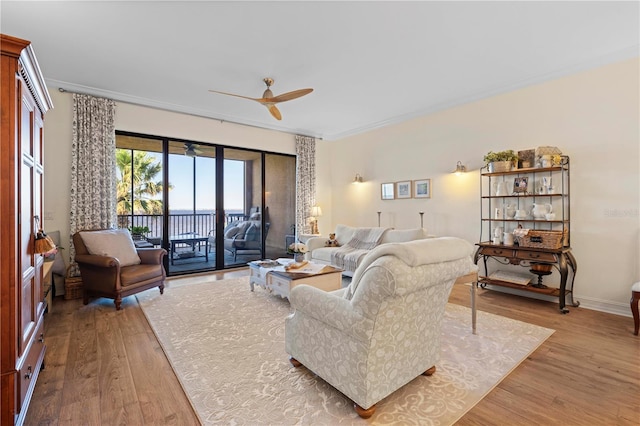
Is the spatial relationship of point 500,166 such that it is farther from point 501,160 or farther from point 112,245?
point 112,245

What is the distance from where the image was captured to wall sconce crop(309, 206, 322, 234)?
22.7 feet

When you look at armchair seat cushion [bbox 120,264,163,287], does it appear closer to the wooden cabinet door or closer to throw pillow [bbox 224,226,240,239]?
the wooden cabinet door

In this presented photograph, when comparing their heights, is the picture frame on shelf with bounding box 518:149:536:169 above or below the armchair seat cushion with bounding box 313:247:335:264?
above

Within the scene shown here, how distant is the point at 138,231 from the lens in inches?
201

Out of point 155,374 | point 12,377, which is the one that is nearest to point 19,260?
point 12,377

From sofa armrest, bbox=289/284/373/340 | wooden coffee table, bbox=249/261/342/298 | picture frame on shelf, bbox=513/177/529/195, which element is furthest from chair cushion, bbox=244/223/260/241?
picture frame on shelf, bbox=513/177/529/195

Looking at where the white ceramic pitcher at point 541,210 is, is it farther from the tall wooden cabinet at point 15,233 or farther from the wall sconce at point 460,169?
the tall wooden cabinet at point 15,233

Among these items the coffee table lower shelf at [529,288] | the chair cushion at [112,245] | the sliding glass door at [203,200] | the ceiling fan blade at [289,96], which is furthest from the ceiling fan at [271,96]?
the coffee table lower shelf at [529,288]

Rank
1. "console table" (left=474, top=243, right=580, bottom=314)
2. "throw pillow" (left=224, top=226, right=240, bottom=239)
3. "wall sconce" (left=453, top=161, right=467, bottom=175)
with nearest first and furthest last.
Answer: "console table" (left=474, top=243, right=580, bottom=314) < "wall sconce" (left=453, top=161, right=467, bottom=175) < "throw pillow" (left=224, top=226, right=240, bottom=239)

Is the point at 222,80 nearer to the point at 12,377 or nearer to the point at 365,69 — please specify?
the point at 365,69

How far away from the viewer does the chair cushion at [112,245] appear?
150 inches

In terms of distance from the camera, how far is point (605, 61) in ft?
11.5

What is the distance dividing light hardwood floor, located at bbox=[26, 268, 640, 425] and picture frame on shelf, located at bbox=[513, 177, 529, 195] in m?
1.67

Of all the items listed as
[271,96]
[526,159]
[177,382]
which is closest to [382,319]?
[177,382]
